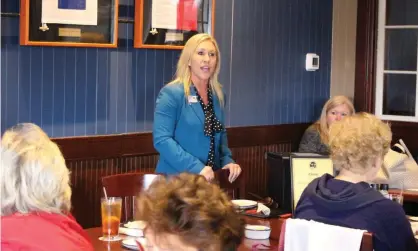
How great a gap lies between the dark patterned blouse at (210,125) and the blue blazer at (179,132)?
0.02 metres

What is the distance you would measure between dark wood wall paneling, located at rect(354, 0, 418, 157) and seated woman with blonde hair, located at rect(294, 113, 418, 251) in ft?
11.0

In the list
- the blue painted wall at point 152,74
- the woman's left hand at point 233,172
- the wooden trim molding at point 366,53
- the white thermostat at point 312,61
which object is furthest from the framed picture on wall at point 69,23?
the wooden trim molding at point 366,53

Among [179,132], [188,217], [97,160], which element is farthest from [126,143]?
[188,217]

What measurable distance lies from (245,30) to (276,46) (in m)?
0.40

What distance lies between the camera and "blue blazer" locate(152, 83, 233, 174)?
3930 millimetres

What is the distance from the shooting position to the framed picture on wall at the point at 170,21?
4.60 metres

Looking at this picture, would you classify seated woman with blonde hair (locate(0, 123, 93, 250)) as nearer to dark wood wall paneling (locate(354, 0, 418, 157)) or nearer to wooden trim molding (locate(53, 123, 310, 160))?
wooden trim molding (locate(53, 123, 310, 160))

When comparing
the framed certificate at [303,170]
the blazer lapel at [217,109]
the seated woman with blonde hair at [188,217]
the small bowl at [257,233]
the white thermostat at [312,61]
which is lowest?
the small bowl at [257,233]

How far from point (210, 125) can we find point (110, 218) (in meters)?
1.31

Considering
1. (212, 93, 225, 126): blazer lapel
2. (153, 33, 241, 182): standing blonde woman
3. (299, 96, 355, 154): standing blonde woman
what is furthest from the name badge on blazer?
(299, 96, 355, 154): standing blonde woman

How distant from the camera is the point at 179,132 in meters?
4.04

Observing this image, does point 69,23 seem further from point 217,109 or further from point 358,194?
point 358,194

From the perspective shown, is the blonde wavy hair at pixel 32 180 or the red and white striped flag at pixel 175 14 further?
the red and white striped flag at pixel 175 14

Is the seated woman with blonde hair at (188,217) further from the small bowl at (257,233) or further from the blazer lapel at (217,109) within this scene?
the blazer lapel at (217,109)
